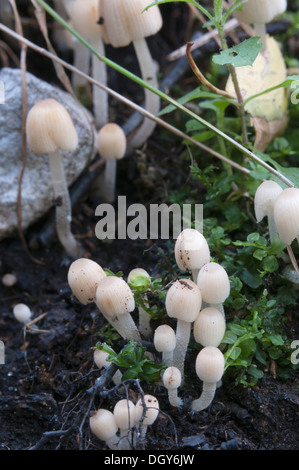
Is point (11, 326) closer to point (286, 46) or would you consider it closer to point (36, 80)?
point (36, 80)

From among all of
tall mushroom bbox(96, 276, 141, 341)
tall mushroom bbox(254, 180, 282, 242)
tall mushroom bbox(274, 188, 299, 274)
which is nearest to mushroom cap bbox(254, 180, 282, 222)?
tall mushroom bbox(254, 180, 282, 242)

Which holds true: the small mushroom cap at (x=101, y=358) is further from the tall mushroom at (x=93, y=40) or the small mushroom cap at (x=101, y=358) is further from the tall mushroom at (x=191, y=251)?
the tall mushroom at (x=93, y=40)

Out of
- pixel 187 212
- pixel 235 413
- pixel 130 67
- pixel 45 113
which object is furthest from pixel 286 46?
pixel 235 413

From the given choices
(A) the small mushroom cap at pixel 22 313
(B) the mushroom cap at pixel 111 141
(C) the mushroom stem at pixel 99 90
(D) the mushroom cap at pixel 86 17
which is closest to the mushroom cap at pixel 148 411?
(A) the small mushroom cap at pixel 22 313

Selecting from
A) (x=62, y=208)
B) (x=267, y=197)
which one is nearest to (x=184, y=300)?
(x=267, y=197)

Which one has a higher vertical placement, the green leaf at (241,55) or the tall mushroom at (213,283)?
the green leaf at (241,55)

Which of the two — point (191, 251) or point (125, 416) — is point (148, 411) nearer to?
point (125, 416)
